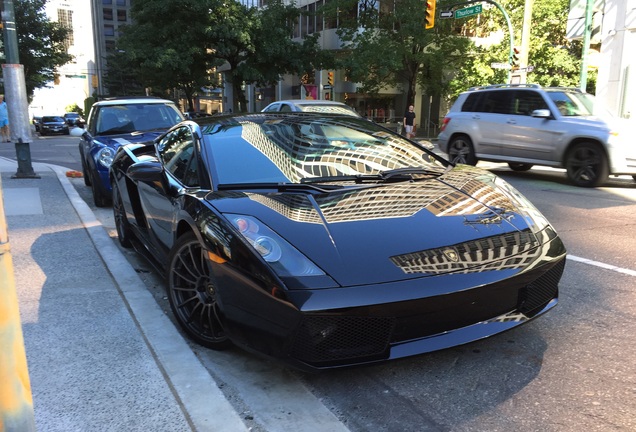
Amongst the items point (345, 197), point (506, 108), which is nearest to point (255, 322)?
point (345, 197)

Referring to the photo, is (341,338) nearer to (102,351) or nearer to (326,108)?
(102,351)

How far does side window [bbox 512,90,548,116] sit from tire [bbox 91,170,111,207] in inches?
317

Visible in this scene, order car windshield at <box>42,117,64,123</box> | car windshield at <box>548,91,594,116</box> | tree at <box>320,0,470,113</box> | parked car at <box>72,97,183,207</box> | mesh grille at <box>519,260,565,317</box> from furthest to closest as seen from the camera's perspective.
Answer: car windshield at <box>42,117,64,123</box> → tree at <box>320,0,470,113</box> → car windshield at <box>548,91,594,116</box> → parked car at <box>72,97,183,207</box> → mesh grille at <box>519,260,565,317</box>

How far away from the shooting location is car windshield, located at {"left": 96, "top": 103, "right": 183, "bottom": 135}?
8.61 metres

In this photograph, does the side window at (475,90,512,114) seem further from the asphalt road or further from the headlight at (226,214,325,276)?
the headlight at (226,214,325,276)

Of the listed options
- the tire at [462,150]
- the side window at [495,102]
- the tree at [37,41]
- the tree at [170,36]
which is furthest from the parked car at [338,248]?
the tree at [37,41]

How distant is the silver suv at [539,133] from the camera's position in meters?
9.45

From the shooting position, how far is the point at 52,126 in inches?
1393

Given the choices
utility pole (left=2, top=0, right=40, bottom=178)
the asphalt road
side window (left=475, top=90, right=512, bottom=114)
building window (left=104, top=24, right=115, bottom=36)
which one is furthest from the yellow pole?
building window (left=104, top=24, right=115, bottom=36)

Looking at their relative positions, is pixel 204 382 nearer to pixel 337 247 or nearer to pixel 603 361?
pixel 337 247

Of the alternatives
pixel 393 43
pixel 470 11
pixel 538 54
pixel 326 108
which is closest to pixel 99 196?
pixel 326 108

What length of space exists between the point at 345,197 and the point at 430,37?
1050 inches

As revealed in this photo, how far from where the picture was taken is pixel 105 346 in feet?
10.8

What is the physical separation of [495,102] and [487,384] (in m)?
9.55
